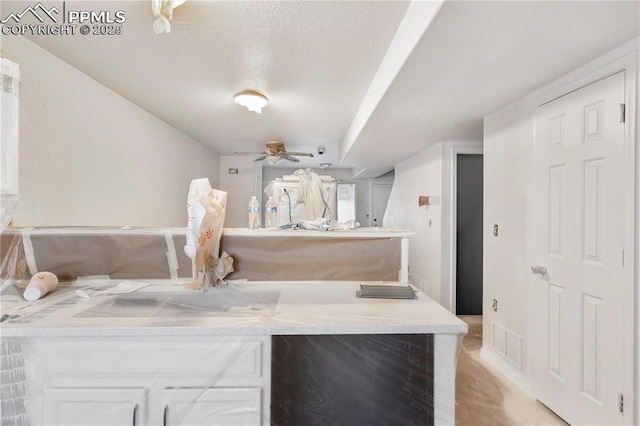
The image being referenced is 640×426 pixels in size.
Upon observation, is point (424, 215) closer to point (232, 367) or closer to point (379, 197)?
point (379, 197)

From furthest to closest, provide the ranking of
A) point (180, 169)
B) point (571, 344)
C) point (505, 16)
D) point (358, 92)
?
point (180, 169), point (358, 92), point (571, 344), point (505, 16)

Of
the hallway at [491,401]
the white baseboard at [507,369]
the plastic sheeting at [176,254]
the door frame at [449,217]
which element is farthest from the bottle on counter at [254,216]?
the door frame at [449,217]

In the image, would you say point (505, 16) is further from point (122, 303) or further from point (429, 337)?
point (122, 303)

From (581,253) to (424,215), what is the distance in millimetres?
2032

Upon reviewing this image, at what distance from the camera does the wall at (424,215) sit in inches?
126

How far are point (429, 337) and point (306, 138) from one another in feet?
11.2

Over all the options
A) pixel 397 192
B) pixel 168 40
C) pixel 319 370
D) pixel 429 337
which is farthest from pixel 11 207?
pixel 397 192

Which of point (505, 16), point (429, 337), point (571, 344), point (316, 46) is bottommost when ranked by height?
point (571, 344)

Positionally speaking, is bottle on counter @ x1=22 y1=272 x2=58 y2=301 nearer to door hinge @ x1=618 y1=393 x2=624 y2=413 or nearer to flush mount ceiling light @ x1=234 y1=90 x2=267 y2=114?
flush mount ceiling light @ x1=234 y1=90 x2=267 y2=114

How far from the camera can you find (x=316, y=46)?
5.69 ft

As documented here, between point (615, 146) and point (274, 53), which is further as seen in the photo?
point (274, 53)

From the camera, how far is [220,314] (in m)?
1.08

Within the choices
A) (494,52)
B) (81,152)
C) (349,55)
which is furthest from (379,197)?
(81,152)

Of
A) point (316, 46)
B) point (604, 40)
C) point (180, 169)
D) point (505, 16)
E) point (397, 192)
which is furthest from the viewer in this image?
point (397, 192)
